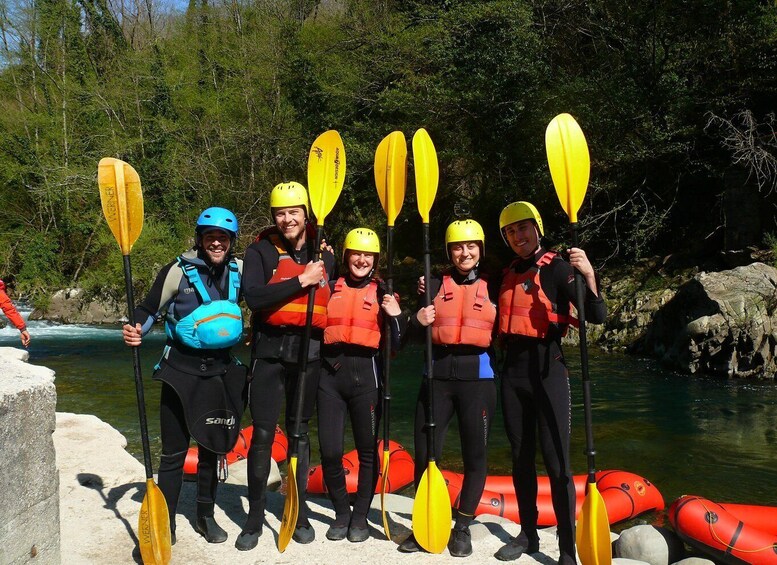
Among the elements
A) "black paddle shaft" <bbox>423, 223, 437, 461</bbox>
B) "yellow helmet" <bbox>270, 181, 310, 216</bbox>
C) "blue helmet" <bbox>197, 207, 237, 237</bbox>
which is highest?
"yellow helmet" <bbox>270, 181, 310, 216</bbox>

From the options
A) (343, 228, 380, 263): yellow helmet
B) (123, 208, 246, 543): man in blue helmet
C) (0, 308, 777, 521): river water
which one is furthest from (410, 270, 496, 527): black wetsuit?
(0, 308, 777, 521): river water

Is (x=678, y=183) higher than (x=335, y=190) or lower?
higher

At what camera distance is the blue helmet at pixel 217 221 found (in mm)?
3168

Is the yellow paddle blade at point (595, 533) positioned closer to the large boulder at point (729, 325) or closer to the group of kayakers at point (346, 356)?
the group of kayakers at point (346, 356)

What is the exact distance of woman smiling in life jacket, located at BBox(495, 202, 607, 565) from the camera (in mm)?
3012

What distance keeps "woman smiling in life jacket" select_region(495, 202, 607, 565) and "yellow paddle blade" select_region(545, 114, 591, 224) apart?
30 cm

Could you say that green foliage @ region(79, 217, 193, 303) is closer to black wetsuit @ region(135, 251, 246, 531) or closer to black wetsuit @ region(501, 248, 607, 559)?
black wetsuit @ region(135, 251, 246, 531)

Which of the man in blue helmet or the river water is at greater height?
the man in blue helmet

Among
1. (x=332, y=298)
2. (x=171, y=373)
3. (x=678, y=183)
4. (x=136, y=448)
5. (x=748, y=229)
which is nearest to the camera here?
(x=171, y=373)

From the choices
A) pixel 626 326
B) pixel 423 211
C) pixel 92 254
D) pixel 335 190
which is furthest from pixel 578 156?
pixel 92 254

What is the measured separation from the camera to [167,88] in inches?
828

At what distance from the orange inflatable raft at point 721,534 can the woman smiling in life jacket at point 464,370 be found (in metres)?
1.38

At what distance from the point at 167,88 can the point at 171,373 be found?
19.8 metres

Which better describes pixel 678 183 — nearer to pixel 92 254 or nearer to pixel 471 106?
pixel 471 106
